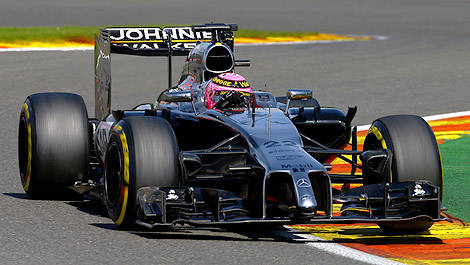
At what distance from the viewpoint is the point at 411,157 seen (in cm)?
857

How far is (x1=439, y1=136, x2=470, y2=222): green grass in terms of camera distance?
31.5 feet

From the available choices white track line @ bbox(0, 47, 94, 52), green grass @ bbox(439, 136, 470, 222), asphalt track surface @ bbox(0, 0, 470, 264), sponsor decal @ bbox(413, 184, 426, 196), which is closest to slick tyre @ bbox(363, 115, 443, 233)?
sponsor decal @ bbox(413, 184, 426, 196)

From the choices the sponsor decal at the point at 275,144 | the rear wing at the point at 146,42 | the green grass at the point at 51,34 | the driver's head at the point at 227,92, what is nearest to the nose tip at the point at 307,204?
the sponsor decal at the point at 275,144

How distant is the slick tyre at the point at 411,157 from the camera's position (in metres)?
8.52

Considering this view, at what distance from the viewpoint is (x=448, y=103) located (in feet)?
57.3

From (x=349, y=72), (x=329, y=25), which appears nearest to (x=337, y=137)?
(x=349, y=72)

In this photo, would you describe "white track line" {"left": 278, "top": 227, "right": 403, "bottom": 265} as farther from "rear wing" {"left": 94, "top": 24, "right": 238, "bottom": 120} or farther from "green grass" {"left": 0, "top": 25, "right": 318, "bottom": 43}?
"green grass" {"left": 0, "top": 25, "right": 318, "bottom": 43}

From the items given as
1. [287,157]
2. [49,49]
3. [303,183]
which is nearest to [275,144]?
[287,157]

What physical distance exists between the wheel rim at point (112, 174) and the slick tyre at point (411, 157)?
1983mm

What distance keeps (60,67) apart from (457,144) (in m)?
10.3

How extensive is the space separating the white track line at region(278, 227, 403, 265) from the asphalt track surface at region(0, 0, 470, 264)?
9 centimetres

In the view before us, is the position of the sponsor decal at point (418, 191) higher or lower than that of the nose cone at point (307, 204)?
higher

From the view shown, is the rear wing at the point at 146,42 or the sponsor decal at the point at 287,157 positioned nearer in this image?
the sponsor decal at the point at 287,157

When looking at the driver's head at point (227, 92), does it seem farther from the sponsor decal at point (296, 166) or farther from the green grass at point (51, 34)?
the green grass at point (51, 34)
